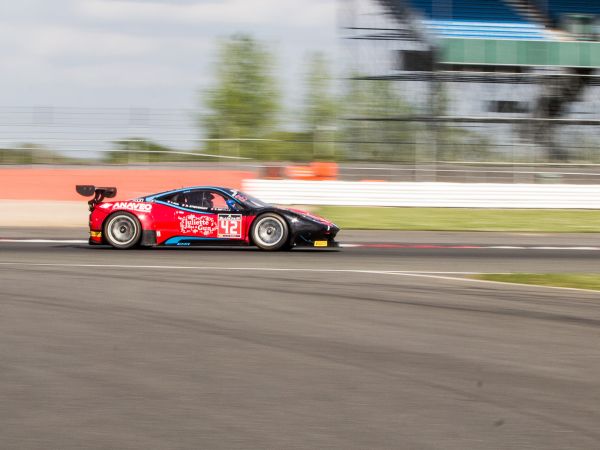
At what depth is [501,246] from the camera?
15.1m

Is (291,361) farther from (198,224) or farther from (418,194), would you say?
(418,194)

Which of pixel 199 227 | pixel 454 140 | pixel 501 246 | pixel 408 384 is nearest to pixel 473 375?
pixel 408 384

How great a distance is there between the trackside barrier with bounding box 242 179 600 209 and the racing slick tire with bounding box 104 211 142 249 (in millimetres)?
9496

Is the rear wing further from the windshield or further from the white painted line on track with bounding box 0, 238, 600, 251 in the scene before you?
the windshield

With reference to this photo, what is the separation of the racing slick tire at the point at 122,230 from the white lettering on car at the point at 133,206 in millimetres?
93

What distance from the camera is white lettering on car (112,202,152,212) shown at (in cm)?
1316

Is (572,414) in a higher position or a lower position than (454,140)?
lower

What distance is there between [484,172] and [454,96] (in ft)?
15.7

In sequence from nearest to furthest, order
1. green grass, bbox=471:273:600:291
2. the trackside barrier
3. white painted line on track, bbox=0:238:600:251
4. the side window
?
1. green grass, bbox=471:273:600:291
2. the side window
3. white painted line on track, bbox=0:238:600:251
4. the trackside barrier

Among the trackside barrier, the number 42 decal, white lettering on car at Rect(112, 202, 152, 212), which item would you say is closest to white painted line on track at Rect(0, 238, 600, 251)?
white lettering on car at Rect(112, 202, 152, 212)

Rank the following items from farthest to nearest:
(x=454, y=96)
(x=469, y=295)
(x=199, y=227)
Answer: (x=454, y=96) → (x=199, y=227) → (x=469, y=295)

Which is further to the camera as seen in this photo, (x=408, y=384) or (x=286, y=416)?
(x=408, y=384)

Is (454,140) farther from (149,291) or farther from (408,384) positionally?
(408,384)

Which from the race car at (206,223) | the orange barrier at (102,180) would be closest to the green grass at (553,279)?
the race car at (206,223)
